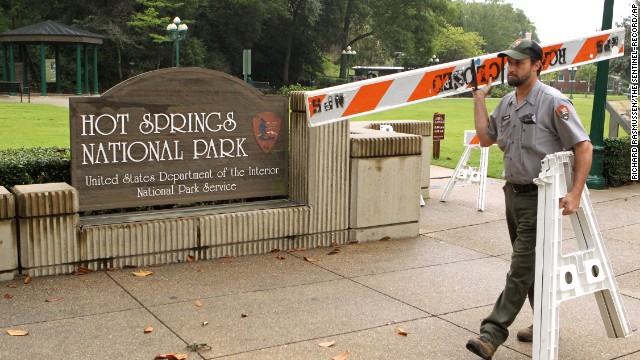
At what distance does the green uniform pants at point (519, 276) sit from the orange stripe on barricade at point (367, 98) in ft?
5.68

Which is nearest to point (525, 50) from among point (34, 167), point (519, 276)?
point (519, 276)

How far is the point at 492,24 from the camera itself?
13812 cm

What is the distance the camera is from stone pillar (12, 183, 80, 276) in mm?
5586

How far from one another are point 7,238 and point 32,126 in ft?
55.3

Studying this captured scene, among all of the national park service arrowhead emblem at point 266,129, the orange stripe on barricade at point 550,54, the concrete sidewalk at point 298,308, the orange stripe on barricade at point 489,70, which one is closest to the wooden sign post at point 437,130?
the concrete sidewalk at point 298,308

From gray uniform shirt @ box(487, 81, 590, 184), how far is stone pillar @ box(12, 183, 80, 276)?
11.3 ft

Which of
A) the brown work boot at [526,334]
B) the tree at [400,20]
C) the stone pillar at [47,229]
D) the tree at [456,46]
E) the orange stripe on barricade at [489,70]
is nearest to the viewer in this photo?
the brown work boot at [526,334]

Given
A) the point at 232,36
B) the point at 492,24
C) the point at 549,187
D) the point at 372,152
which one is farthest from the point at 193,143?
the point at 492,24

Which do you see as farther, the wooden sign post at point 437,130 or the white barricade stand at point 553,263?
the wooden sign post at point 437,130

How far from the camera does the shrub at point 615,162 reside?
11742mm

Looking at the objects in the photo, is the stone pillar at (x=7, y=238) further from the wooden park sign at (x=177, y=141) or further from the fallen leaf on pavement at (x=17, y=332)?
the fallen leaf on pavement at (x=17, y=332)

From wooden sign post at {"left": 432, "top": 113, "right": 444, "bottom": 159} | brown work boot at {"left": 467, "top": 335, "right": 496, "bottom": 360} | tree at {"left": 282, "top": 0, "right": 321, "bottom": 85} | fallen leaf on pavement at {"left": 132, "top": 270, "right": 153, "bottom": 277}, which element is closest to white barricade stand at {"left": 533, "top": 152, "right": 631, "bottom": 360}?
brown work boot at {"left": 467, "top": 335, "right": 496, "bottom": 360}

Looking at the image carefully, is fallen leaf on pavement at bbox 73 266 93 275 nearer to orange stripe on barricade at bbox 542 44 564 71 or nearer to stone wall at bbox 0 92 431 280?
stone wall at bbox 0 92 431 280

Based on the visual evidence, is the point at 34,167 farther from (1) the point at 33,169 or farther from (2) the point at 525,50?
(2) the point at 525,50
